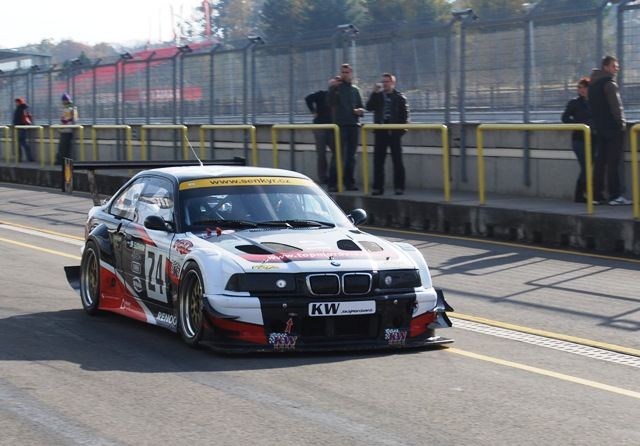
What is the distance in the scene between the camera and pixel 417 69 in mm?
22328

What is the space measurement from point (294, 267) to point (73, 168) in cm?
454

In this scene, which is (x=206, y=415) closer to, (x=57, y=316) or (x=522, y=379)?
(x=522, y=379)

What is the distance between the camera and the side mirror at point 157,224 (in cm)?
1003

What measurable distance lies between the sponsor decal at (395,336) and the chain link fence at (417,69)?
9.76 metres

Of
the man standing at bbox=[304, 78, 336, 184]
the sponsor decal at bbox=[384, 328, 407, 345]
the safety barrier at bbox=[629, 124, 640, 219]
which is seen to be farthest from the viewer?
the man standing at bbox=[304, 78, 336, 184]

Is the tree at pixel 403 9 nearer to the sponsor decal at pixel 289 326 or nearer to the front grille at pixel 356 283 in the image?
the front grille at pixel 356 283

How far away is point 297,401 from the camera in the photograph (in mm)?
7430

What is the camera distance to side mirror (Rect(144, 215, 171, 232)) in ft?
32.9

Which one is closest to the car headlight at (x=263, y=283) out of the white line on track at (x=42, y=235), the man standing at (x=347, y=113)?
the white line on track at (x=42, y=235)

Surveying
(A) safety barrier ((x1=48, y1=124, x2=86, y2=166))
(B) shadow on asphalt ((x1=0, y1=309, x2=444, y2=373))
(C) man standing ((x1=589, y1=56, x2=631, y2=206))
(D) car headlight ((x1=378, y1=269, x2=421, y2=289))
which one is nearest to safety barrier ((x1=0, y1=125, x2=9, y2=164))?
(A) safety barrier ((x1=48, y1=124, x2=86, y2=166))

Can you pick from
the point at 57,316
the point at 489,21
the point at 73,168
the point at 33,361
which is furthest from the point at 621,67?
the point at 33,361

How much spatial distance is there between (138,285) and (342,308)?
217 cm

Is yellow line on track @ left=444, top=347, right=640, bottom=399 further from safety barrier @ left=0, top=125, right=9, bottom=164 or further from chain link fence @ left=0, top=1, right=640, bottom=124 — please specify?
safety barrier @ left=0, top=125, right=9, bottom=164

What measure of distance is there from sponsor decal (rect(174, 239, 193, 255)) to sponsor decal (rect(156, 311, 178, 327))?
0.49 metres
